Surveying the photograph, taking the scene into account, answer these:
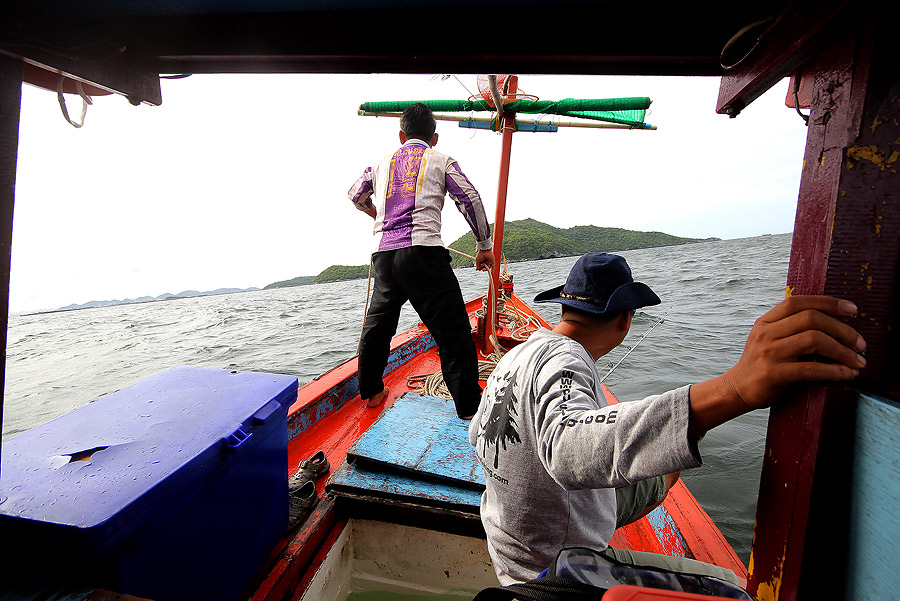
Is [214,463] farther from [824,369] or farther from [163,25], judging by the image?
[824,369]

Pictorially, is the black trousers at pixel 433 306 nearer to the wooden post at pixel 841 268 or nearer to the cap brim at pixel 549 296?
the cap brim at pixel 549 296

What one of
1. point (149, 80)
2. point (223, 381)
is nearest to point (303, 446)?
point (223, 381)

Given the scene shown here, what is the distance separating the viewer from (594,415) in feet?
2.35

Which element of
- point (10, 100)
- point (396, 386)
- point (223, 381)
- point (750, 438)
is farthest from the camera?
point (750, 438)

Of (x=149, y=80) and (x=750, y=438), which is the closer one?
(x=149, y=80)

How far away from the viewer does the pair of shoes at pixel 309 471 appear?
1.78m

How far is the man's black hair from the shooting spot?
8.50ft

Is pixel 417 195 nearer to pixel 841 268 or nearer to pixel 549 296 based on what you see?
pixel 549 296

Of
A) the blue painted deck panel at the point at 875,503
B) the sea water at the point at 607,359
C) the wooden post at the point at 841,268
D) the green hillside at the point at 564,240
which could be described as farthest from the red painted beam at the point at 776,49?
the green hillside at the point at 564,240

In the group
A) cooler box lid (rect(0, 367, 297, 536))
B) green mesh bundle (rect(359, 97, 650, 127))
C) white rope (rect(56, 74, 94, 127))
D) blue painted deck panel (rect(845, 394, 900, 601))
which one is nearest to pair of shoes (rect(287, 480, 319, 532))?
cooler box lid (rect(0, 367, 297, 536))

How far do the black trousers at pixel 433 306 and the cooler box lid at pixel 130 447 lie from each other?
1.11 m

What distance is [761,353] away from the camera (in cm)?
65

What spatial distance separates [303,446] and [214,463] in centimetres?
146

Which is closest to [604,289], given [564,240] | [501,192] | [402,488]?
[402,488]
